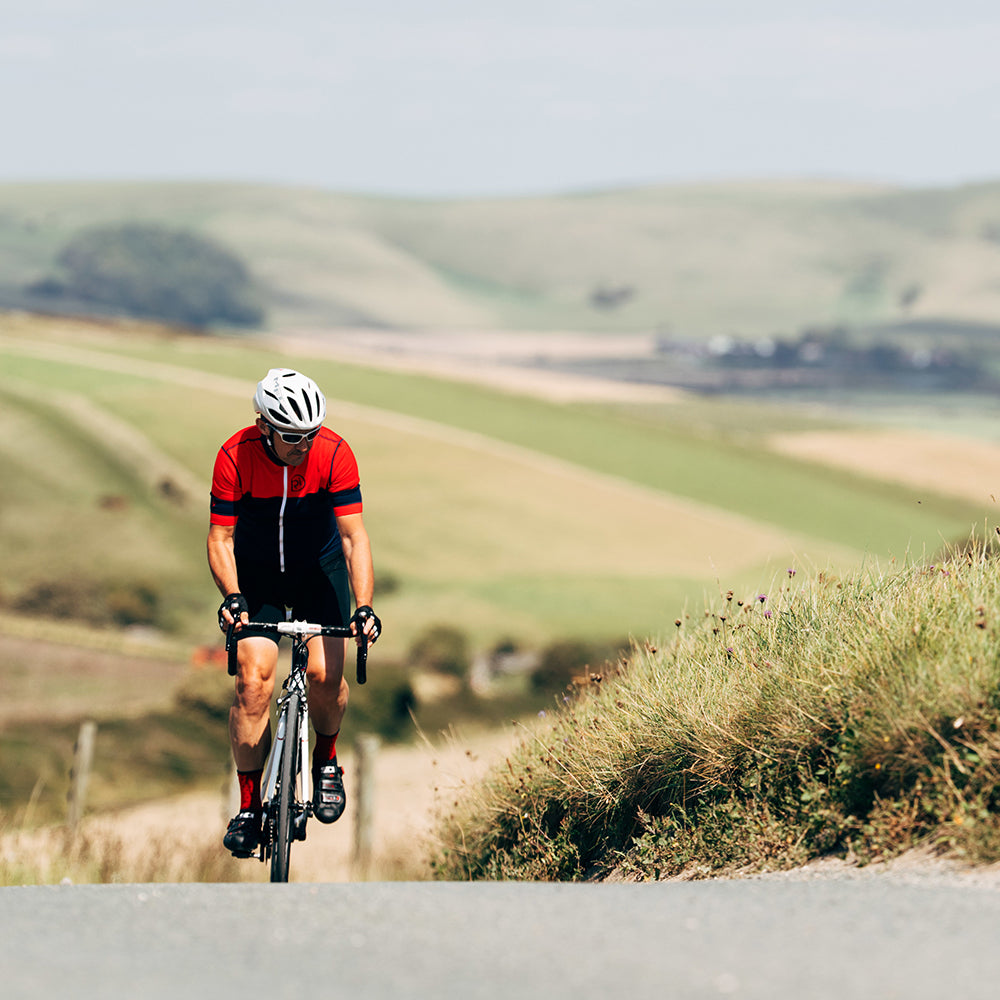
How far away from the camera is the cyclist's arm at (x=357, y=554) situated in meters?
7.50

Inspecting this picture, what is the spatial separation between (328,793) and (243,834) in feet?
1.48

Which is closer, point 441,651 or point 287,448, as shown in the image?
point 287,448

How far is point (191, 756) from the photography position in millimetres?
26844

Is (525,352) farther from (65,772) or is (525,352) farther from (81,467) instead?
(65,772)

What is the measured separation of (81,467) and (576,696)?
37.3 metres

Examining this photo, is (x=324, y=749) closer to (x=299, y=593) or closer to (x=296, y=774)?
(x=296, y=774)

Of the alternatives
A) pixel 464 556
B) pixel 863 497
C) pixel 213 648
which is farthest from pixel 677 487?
pixel 213 648

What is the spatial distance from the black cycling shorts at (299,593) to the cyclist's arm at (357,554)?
139mm

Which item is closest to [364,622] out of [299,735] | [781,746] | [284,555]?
[284,555]

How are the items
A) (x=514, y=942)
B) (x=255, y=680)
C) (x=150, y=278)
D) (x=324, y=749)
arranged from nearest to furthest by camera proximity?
(x=514, y=942) < (x=255, y=680) < (x=324, y=749) < (x=150, y=278)

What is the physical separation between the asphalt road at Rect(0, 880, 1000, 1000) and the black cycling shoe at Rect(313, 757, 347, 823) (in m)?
1.08

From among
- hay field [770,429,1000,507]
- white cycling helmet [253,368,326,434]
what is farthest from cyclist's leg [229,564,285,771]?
hay field [770,429,1000,507]

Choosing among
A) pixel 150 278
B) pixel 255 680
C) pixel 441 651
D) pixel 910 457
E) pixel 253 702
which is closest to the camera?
pixel 255 680

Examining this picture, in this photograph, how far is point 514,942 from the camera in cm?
540
